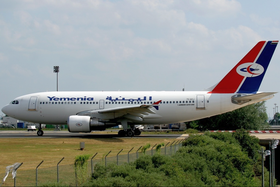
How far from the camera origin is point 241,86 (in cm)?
3097

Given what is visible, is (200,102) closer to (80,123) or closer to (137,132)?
(137,132)

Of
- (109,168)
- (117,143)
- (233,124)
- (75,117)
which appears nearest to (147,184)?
(109,168)

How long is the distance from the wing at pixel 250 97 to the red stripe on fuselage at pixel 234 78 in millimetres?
805

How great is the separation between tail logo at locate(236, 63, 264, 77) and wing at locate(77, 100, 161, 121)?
7.83 metres

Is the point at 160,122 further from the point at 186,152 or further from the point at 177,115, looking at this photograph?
the point at 186,152

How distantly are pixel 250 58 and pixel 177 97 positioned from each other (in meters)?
7.19

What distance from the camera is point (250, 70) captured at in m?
31.1

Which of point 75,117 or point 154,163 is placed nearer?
point 154,163

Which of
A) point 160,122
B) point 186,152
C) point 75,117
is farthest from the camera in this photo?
point 160,122

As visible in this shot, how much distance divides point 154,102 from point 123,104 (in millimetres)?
2772

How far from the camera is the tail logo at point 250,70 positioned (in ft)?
102

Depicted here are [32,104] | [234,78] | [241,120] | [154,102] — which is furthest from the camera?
[241,120]

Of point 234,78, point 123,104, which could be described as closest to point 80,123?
point 123,104

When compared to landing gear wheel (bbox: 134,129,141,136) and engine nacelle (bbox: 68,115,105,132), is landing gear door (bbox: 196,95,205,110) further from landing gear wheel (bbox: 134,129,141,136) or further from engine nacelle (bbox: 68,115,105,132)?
engine nacelle (bbox: 68,115,105,132)
